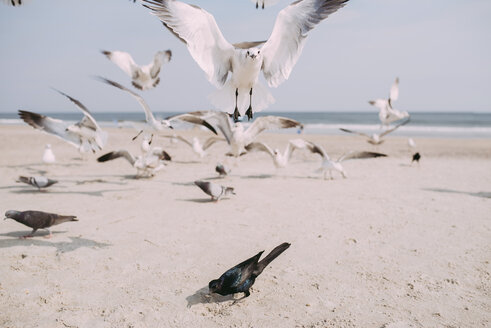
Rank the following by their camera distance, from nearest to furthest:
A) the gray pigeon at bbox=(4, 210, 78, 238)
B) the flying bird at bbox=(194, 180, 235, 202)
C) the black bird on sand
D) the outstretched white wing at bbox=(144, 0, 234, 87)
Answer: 1. the black bird on sand
2. the outstretched white wing at bbox=(144, 0, 234, 87)
3. the gray pigeon at bbox=(4, 210, 78, 238)
4. the flying bird at bbox=(194, 180, 235, 202)

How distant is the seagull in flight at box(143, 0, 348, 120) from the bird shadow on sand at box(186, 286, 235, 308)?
1.83 metres

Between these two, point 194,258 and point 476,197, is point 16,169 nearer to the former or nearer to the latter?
point 194,258

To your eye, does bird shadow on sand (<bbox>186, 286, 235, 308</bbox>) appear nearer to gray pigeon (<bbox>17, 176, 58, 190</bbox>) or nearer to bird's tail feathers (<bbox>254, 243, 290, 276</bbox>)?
bird's tail feathers (<bbox>254, 243, 290, 276</bbox>)

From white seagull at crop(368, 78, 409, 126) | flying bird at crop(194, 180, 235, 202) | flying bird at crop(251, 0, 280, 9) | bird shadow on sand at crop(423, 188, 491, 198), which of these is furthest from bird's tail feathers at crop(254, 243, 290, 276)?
Result: white seagull at crop(368, 78, 409, 126)

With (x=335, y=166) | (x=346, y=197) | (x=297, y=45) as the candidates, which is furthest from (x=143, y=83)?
(x=297, y=45)

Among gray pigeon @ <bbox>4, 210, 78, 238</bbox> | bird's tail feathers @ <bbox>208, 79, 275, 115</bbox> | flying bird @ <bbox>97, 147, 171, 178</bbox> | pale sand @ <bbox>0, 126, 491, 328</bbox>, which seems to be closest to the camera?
pale sand @ <bbox>0, 126, 491, 328</bbox>

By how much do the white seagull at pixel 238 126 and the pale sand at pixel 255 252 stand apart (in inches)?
36.1

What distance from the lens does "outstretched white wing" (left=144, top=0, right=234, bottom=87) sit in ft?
10.5

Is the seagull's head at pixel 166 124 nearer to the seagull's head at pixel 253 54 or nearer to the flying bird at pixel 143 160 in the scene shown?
the flying bird at pixel 143 160

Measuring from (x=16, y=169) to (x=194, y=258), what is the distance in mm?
7278

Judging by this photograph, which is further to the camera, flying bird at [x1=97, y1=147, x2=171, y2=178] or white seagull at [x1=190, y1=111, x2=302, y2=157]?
flying bird at [x1=97, y1=147, x2=171, y2=178]

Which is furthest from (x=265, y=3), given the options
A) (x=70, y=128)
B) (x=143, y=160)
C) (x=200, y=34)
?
(x=70, y=128)

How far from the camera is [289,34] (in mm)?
3555

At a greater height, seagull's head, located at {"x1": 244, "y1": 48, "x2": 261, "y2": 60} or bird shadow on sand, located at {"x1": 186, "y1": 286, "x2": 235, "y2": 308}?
seagull's head, located at {"x1": 244, "y1": 48, "x2": 261, "y2": 60}
